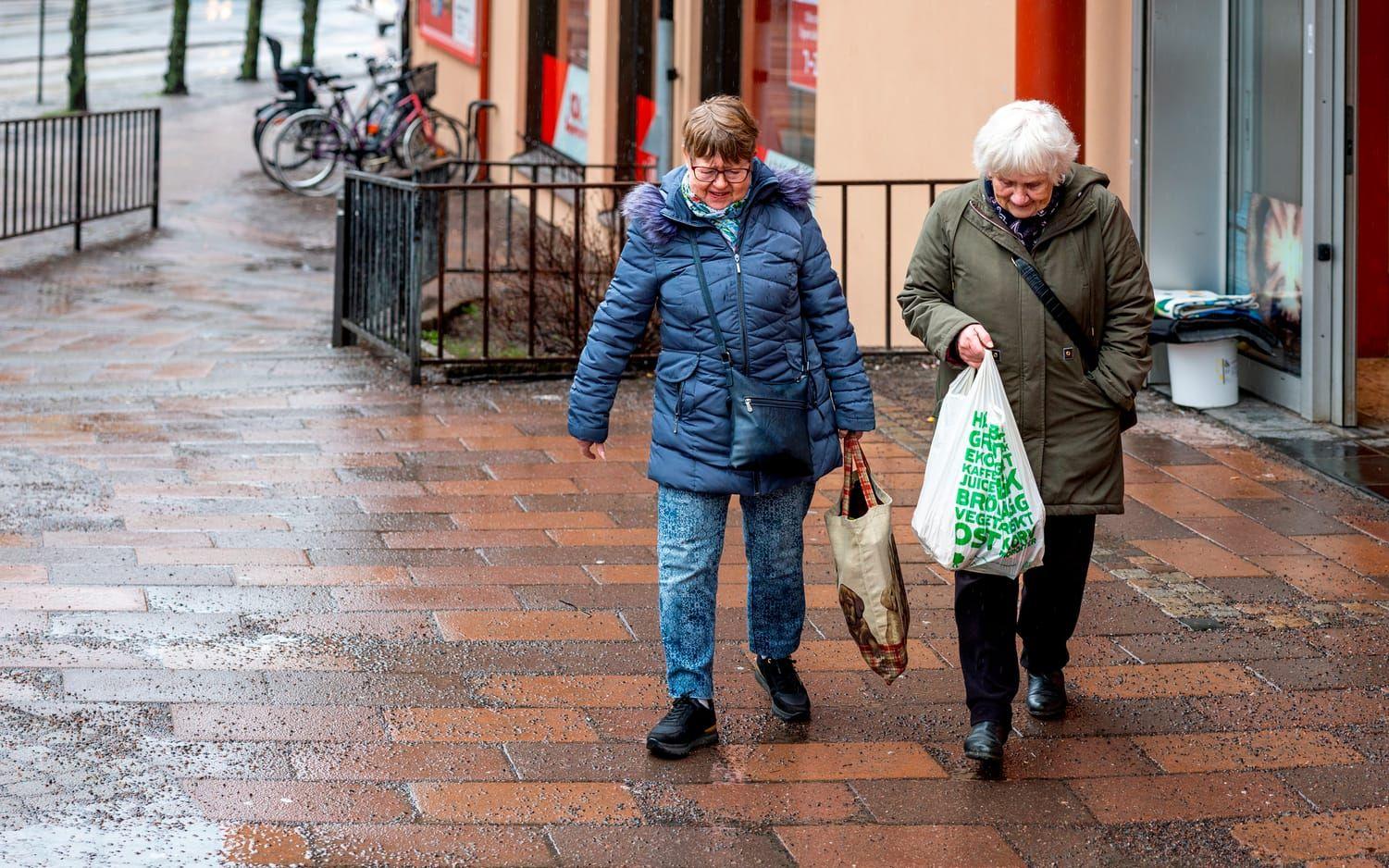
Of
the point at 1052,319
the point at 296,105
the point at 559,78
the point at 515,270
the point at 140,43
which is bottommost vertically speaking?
the point at 1052,319

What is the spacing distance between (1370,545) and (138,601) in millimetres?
3944

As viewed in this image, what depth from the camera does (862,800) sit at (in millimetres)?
4352

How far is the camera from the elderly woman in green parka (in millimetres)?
4492

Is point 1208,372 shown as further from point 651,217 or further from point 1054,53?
point 651,217

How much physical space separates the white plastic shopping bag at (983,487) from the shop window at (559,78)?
38.2 ft

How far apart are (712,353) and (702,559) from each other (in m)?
0.50

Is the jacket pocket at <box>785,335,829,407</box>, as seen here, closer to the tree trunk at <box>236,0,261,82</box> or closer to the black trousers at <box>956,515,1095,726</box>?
the black trousers at <box>956,515,1095,726</box>

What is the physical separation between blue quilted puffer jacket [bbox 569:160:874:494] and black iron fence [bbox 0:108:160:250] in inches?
389

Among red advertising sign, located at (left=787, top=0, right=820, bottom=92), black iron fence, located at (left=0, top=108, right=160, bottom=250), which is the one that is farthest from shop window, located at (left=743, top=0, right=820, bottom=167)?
black iron fence, located at (left=0, top=108, right=160, bottom=250)

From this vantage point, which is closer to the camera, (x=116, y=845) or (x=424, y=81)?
(x=116, y=845)

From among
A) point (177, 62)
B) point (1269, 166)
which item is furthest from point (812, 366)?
point (177, 62)

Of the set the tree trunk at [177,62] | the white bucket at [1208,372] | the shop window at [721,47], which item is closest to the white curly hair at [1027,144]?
the white bucket at [1208,372]

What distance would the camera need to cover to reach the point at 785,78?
12234 millimetres

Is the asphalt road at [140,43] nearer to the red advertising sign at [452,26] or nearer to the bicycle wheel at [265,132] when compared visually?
the red advertising sign at [452,26]
